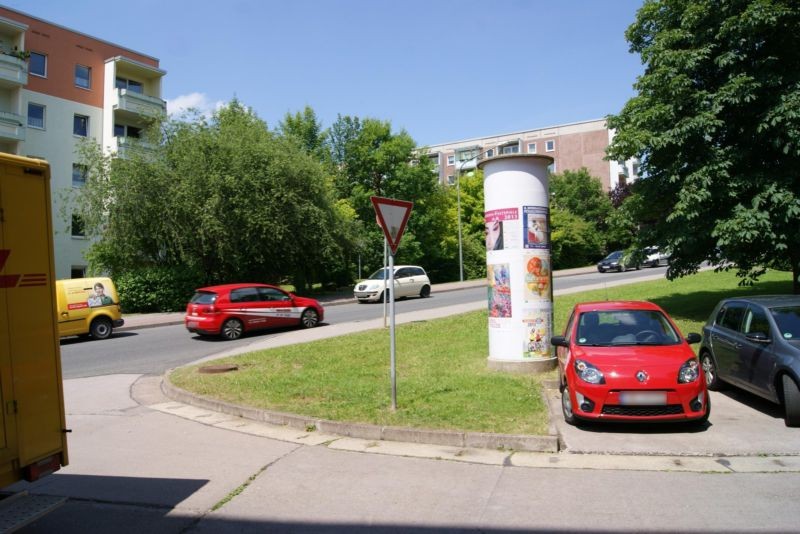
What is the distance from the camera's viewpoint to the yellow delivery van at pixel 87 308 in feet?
58.6

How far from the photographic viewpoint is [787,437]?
668 centimetres

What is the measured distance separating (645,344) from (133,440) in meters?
6.57

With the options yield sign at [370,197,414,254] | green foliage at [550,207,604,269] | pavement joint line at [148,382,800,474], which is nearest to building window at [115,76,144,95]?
green foliage at [550,207,604,269]

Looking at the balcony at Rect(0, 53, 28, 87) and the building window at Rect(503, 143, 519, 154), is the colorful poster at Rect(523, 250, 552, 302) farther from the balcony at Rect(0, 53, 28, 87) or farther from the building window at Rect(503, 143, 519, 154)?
the building window at Rect(503, 143, 519, 154)

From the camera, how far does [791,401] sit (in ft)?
22.8

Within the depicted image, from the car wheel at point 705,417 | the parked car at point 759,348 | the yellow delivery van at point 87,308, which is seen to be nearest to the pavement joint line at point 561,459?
the car wheel at point 705,417

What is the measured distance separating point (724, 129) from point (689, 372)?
9699 millimetres

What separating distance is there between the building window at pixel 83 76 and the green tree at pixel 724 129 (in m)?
35.2

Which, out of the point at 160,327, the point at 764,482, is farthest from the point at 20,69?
the point at 764,482

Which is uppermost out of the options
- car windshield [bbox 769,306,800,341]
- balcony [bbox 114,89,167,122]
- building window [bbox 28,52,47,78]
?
building window [bbox 28,52,47,78]

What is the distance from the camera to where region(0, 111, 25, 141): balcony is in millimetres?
31984

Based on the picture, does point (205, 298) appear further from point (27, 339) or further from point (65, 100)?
point (65, 100)

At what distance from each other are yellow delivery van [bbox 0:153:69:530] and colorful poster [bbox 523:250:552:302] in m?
7.86

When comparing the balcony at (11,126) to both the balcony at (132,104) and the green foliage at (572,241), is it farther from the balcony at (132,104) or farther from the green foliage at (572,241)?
the green foliage at (572,241)
